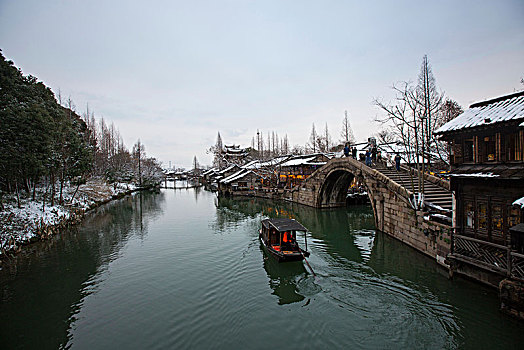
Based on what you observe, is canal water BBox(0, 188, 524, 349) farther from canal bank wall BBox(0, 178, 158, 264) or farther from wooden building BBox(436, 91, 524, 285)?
wooden building BBox(436, 91, 524, 285)

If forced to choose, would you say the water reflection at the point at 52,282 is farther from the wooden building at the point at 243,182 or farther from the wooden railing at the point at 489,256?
the wooden building at the point at 243,182

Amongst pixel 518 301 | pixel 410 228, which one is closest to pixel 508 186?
pixel 518 301

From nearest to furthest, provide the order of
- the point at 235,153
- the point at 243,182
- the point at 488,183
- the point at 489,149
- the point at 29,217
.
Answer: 1. the point at 488,183
2. the point at 489,149
3. the point at 29,217
4. the point at 243,182
5. the point at 235,153

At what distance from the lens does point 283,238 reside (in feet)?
50.1

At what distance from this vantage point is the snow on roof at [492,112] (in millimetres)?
9655

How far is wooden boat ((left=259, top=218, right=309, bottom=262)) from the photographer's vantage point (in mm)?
A: 14008

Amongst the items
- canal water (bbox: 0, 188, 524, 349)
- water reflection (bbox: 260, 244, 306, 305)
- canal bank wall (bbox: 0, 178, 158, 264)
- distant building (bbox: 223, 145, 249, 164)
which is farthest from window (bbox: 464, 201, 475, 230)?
distant building (bbox: 223, 145, 249, 164)

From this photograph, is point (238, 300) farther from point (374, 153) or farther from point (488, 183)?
point (374, 153)

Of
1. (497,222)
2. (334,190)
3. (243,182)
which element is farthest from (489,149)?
(243,182)

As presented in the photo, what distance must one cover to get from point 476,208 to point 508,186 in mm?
1467

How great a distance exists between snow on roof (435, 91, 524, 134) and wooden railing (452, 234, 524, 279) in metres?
4.38

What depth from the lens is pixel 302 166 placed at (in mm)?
41406

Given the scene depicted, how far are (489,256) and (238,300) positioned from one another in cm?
928

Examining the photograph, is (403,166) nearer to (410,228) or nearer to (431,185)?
(431,185)
